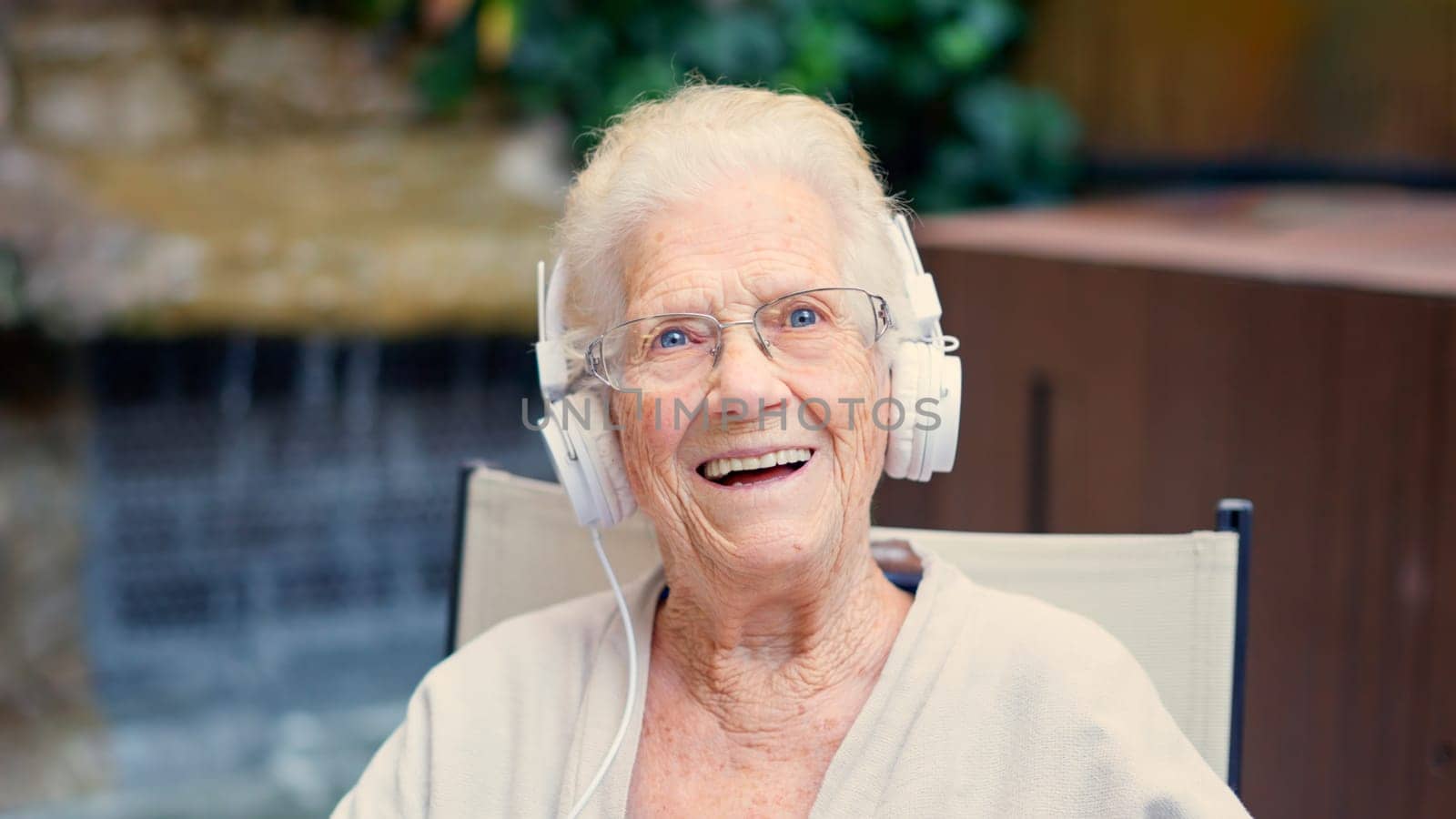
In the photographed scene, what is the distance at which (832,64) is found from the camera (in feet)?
11.5

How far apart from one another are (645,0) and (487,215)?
2.35 ft

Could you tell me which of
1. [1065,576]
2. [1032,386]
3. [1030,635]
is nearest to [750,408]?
[1030,635]

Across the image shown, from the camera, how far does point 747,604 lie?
125 cm

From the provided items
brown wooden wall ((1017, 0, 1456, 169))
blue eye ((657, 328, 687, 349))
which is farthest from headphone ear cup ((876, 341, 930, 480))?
brown wooden wall ((1017, 0, 1456, 169))

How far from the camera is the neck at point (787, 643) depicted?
126 centimetres

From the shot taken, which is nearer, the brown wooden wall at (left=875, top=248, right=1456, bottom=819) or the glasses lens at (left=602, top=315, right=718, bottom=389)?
the glasses lens at (left=602, top=315, right=718, bottom=389)

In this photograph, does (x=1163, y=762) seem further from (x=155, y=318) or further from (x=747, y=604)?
→ (x=155, y=318)

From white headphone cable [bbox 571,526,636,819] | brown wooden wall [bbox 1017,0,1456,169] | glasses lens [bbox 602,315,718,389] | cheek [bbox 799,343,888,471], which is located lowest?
white headphone cable [bbox 571,526,636,819]

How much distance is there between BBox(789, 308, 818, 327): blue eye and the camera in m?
1.25

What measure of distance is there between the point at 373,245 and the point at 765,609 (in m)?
2.38

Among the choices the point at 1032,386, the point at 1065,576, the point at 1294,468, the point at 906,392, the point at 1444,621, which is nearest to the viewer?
the point at 906,392

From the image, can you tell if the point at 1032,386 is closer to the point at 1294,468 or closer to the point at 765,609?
the point at 1294,468

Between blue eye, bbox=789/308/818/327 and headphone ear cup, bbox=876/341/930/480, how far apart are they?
0.11 meters

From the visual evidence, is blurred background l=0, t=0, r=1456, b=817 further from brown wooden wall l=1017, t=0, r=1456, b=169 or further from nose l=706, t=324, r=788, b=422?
Answer: nose l=706, t=324, r=788, b=422
